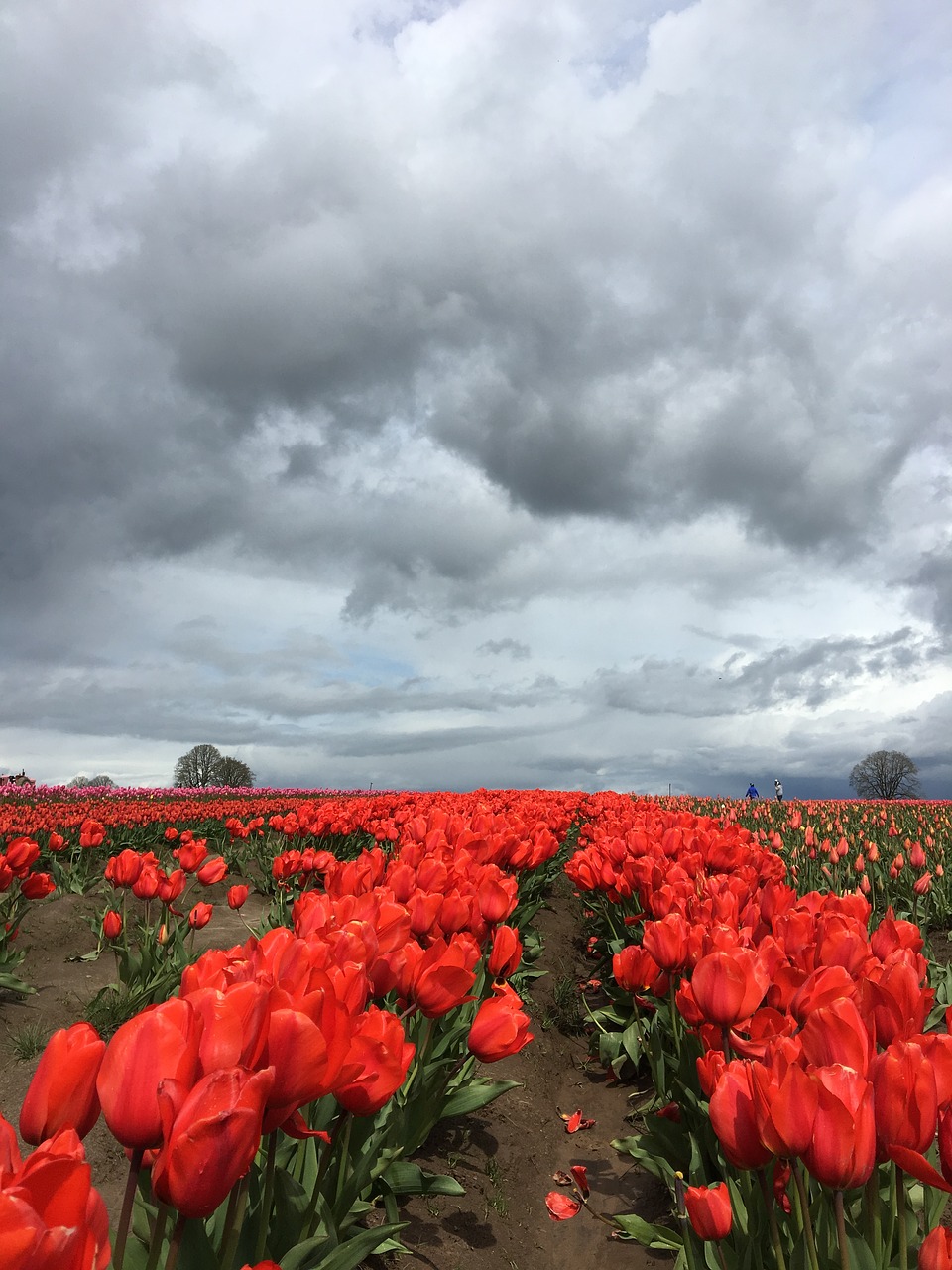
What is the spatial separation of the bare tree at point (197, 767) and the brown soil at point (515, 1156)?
49313 millimetres

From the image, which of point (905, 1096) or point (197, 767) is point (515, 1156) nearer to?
point (905, 1096)

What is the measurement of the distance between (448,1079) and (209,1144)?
2.31 metres

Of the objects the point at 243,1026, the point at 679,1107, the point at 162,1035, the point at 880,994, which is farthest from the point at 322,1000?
the point at 679,1107

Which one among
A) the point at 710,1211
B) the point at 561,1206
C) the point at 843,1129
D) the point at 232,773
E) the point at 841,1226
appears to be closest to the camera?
the point at 843,1129

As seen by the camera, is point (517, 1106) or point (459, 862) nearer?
point (459, 862)

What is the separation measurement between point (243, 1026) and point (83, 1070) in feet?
1.11

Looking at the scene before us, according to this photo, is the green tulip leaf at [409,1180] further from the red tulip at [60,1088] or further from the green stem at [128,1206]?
the red tulip at [60,1088]

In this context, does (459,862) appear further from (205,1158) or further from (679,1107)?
(205,1158)

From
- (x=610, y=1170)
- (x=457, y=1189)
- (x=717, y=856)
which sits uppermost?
(x=717, y=856)

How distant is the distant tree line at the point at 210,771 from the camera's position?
5350 cm

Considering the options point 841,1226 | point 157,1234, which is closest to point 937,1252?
point 841,1226

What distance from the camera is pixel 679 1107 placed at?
3.81 meters

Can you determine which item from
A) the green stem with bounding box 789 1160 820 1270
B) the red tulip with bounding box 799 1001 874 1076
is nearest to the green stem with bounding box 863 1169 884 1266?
the green stem with bounding box 789 1160 820 1270

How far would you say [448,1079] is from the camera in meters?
3.25
